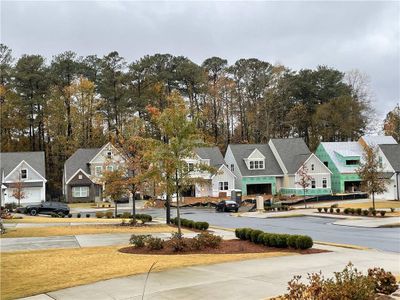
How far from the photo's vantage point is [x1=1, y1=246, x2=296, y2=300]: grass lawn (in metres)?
13.0

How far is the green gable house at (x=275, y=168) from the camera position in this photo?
6806 centimetres

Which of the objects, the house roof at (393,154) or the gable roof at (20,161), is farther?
the gable roof at (20,161)

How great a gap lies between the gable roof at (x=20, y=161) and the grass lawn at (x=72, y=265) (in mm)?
47569

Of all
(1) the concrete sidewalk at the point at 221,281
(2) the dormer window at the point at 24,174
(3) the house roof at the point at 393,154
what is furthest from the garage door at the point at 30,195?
(1) the concrete sidewalk at the point at 221,281

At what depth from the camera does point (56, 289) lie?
12.3 m

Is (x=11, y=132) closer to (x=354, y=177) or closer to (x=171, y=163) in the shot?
(x=354, y=177)

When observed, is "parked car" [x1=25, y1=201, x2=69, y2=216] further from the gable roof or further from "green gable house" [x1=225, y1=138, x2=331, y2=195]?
"green gable house" [x1=225, y1=138, x2=331, y2=195]

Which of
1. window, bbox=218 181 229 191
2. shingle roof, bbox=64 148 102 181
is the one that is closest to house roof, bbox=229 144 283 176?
window, bbox=218 181 229 191

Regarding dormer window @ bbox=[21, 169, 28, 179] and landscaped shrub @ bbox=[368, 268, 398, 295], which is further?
dormer window @ bbox=[21, 169, 28, 179]

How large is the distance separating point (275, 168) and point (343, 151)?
1009cm

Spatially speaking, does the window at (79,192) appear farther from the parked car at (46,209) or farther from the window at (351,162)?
the window at (351,162)

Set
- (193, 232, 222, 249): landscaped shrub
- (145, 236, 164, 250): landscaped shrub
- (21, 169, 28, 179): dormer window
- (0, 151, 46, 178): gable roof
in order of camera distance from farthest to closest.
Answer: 1. (21, 169, 28, 179): dormer window
2. (0, 151, 46, 178): gable roof
3. (193, 232, 222, 249): landscaped shrub
4. (145, 236, 164, 250): landscaped shrub

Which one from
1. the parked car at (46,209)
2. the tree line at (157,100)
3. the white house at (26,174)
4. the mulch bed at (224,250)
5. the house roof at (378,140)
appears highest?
the tree line at (157,100)

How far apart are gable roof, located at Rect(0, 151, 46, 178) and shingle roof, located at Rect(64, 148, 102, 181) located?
4013mm
